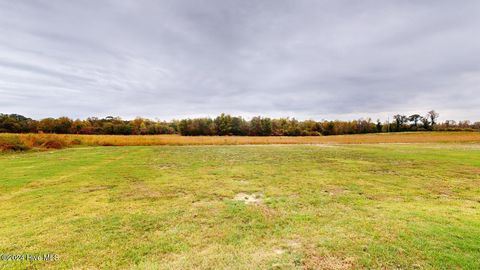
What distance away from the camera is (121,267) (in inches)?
134

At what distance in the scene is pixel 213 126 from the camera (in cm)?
8506

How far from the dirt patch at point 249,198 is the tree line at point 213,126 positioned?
70846 mm

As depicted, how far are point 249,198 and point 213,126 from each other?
7872cm

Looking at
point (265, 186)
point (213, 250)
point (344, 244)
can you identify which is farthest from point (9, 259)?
point (265, 186)

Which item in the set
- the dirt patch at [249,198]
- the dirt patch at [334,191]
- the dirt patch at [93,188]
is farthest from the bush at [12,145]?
the dirt patch at [334,191]

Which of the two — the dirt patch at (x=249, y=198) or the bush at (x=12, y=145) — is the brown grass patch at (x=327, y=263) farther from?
the bush at (x=12, y=145)

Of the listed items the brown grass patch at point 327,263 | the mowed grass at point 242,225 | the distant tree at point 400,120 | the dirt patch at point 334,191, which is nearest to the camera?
the brown grass patch at point 327,263

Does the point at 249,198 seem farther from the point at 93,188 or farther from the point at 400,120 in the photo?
the point at 400,120

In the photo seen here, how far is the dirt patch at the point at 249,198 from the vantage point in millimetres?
6848

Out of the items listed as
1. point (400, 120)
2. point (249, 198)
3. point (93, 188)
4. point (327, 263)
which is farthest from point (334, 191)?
point (400, 120)

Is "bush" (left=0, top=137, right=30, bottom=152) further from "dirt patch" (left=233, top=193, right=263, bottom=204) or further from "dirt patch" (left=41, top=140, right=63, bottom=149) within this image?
"dirt patch" (left=233, top=193, right=263, bottom=204)

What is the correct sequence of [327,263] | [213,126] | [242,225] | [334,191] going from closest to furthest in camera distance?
[327,263] < [242,225] < [334,191] < [213,126]

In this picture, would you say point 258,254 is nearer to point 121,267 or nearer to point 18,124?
point 121,267

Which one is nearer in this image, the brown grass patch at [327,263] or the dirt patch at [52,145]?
the brown grass patch at [327,263]
